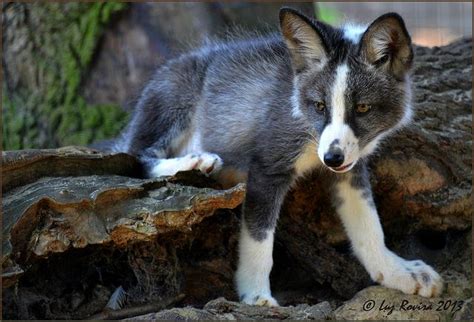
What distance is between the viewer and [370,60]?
342 centimetres

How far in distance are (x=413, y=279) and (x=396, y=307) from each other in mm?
200

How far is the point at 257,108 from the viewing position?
3.90 m

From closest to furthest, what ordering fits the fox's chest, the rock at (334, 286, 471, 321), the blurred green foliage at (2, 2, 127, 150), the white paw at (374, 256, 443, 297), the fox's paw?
the rock at (334, 286, 471, 321), the fox's paw, the white paw at (374, 256, 443, 297), the fox's chest, the blurred green foliage at (2, 2, 127, 150)

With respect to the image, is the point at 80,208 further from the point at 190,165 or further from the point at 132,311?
the point at 190,165

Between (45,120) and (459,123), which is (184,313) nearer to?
(459,123)

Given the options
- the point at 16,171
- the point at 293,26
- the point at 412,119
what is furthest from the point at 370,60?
the point at 16,171

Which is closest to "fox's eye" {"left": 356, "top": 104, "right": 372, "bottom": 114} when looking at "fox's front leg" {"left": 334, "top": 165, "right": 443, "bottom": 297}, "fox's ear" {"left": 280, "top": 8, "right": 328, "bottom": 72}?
"fox's ear" {"left": 280, "top": 8, "right": 328, "bottom": 72}

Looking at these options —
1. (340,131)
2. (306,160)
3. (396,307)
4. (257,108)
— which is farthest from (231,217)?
(396,307)

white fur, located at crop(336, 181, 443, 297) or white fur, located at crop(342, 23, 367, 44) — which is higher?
white fur, located at crop(342, 23, 367, 44)

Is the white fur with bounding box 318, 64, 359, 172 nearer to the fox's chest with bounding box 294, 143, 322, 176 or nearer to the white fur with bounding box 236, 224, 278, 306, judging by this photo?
the fox's chest with bounding box 294, 143, 322, 176

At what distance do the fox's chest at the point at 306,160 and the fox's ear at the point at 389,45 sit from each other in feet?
1.69

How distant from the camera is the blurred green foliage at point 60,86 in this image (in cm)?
509

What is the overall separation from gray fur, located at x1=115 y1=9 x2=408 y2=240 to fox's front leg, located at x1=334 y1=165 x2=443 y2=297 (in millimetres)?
37

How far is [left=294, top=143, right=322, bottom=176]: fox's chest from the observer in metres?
3.62
